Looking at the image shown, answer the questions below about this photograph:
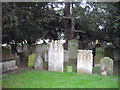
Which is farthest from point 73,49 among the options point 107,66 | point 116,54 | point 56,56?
point 107,66

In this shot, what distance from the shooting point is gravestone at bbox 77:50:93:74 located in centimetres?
779

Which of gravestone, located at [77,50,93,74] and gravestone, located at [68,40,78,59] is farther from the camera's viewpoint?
gravestone, located at [68,40,78,59]

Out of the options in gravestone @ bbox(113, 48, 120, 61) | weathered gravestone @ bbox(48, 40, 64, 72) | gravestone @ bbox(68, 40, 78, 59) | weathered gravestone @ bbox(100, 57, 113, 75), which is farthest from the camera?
gravestone @ bbox(113, 48, 120, 61)

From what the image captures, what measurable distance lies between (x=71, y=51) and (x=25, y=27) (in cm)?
427

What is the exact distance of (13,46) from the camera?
13312 millimetres

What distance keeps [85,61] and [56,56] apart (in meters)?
1.49

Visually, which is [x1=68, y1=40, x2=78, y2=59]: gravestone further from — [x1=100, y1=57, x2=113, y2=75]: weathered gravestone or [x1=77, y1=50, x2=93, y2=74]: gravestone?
[x1=100, y1=57, x2=113, y2=75]: weathered gravestone

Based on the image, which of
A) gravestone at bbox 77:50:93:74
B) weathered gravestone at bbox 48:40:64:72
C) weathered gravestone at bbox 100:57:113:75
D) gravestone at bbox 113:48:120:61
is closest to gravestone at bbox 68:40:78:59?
gravestone at bbox 113:48:120:61

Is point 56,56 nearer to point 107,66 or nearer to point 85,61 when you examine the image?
point 85,61

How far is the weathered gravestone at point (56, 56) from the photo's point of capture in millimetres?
8367

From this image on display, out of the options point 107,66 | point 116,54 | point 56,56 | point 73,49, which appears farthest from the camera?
point 116,54

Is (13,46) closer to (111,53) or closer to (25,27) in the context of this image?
(25,27)

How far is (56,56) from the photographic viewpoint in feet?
27.6

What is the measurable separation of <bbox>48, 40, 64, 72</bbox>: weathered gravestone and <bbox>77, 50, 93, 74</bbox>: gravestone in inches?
37.6
